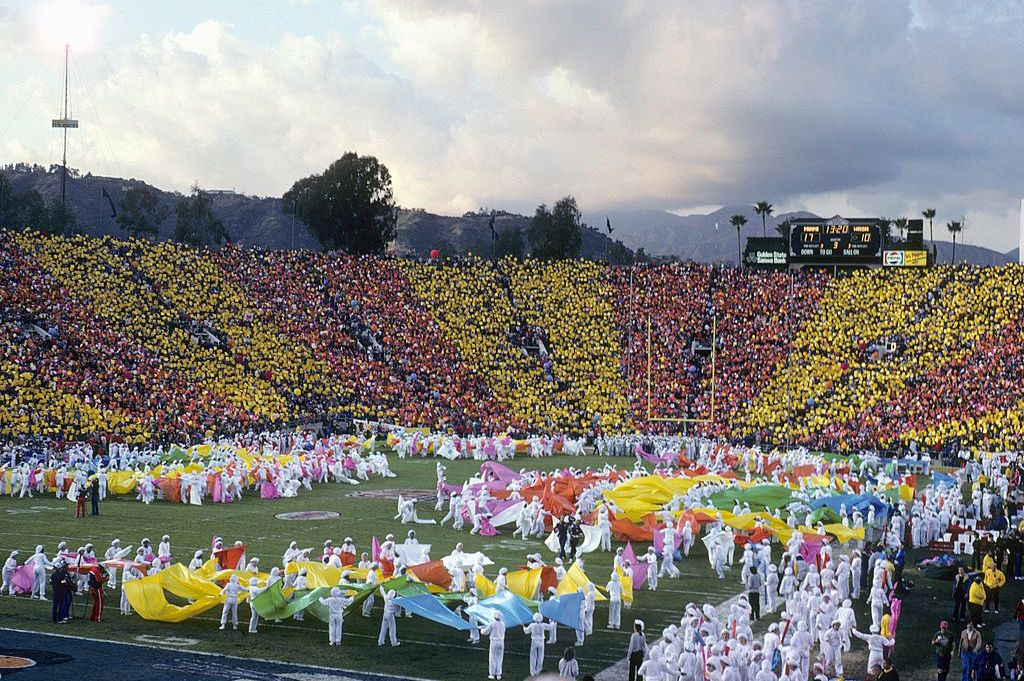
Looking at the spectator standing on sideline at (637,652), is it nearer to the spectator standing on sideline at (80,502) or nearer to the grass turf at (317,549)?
the grass turf at (317,549)

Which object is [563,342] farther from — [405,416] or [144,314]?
[144,314]

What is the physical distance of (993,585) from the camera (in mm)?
19672

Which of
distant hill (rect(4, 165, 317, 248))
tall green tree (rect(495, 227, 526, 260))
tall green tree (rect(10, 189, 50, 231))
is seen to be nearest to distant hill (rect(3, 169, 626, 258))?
distant hill (rect(4, 165, 317, 248))

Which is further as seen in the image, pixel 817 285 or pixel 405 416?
pixel 817 285

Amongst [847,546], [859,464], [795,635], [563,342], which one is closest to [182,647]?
[795,635]

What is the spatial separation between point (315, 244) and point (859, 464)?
135 meters

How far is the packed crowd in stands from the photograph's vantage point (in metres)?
46.7

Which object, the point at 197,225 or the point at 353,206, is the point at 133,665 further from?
the point at 197,225

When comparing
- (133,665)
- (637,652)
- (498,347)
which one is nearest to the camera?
(637,652)

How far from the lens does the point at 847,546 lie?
2664 cm

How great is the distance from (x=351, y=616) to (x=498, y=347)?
1618 inches

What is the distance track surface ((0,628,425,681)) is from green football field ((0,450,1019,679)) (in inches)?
15.4

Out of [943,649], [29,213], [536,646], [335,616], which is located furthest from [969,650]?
[29,213]

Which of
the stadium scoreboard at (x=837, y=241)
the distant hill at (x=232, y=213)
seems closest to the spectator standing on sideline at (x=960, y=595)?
the stadium scoreboard at (x=837, y=241)
